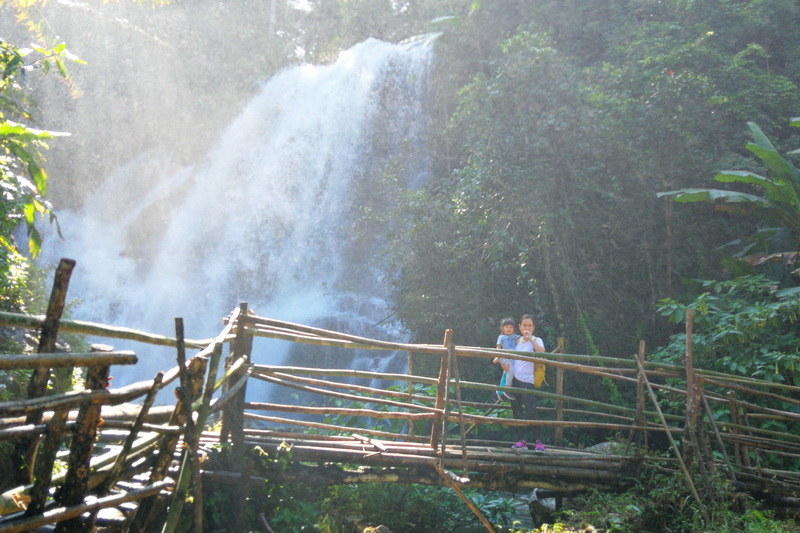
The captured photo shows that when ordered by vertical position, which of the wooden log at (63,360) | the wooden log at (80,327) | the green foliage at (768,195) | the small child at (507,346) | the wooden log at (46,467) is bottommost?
the wooden log at (46,467)

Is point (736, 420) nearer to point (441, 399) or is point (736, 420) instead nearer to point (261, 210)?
point (441, 399)

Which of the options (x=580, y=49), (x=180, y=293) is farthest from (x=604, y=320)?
(x=180, y=293)

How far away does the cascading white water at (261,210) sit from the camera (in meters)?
13.9

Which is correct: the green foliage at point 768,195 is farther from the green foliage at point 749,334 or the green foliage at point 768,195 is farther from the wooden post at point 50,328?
the wooden post at point 50,328

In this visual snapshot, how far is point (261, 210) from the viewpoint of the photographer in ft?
49.5

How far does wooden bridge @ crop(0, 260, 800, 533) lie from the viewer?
2197mm

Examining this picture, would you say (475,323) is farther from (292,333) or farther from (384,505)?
(292,333)

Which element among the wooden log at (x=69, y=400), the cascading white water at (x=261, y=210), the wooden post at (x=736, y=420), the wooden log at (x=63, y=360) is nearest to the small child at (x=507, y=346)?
the wooden post at (x=736, y=420)

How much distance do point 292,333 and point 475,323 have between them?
606 cm

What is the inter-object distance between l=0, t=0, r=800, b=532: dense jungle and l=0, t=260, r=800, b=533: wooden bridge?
0.30 metres

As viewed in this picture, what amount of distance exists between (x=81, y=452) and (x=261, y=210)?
13158mm

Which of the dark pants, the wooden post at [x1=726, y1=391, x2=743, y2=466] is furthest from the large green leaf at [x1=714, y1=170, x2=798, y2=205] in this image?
the dark pants

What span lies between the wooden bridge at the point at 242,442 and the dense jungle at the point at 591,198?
11.6 inches

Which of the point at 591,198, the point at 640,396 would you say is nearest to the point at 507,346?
the point at 640,396
